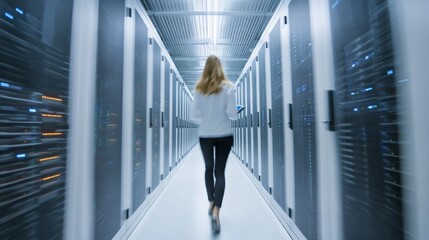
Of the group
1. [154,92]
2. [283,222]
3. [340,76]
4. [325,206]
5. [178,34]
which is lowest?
[283,222]

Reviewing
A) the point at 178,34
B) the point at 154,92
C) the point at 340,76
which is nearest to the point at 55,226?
the point at 340,76

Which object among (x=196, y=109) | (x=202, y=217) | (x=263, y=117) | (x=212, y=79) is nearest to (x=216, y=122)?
(x=196, y=109)

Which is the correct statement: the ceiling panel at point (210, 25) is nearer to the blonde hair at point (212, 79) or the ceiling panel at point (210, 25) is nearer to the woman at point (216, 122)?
the blonde hair at point (212, 79)

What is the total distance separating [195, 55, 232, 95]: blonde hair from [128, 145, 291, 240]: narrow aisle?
3.39 ft

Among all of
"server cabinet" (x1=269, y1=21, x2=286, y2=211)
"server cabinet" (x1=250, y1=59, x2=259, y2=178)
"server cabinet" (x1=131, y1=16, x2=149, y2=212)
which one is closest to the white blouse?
"server cabinet" (x1=269, y1=21, x2=286, y2=211)

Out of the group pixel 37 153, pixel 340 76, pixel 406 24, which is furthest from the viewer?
pixel 340 76

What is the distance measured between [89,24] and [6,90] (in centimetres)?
53

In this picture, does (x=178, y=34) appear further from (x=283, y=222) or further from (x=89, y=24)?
(x=283, y=222)

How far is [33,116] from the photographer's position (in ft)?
2.35

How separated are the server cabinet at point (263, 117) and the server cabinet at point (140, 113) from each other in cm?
120

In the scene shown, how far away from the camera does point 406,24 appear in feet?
1.93

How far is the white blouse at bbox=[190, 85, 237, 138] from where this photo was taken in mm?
1617

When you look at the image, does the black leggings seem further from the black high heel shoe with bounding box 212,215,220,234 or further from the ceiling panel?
the ceiling panel

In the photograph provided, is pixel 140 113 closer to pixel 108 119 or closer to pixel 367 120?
pixel 108 119
